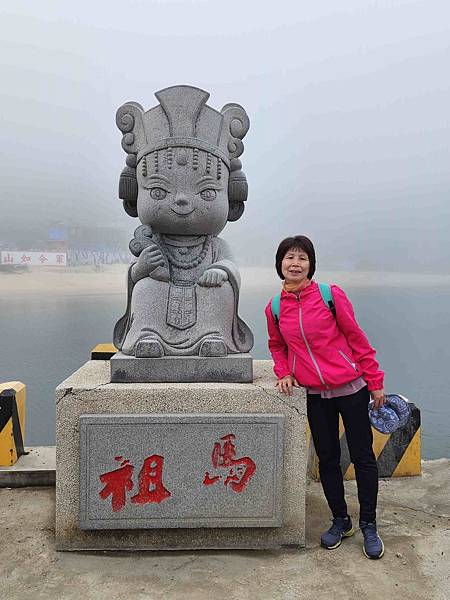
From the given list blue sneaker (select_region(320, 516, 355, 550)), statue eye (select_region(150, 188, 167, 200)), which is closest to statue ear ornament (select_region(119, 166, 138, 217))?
statue eye (select_region(150, 188, 167, 200))

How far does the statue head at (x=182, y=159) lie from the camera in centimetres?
308

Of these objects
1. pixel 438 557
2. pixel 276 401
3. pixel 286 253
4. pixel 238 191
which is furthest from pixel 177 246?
pixel 438 557

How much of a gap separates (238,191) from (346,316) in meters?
1.25

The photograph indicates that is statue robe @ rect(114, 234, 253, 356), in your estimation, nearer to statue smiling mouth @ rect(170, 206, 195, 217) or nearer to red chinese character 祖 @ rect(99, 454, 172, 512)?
statue smiling mouth @ rect(170, 206, 195, 217)

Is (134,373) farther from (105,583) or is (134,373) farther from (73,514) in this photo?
(105,583)

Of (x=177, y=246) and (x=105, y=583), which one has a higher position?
(x=177, y=246)

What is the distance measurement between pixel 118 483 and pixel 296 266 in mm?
1432

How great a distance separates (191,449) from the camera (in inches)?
107

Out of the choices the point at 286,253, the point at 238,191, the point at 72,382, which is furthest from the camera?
the point at 238,191

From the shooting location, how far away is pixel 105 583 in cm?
246

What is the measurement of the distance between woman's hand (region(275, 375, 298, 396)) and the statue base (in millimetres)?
240

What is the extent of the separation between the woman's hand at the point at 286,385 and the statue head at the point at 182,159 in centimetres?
105

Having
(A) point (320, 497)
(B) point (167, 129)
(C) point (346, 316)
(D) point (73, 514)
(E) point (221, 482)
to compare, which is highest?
(B) point (167, 129)

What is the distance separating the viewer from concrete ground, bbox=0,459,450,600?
94.1 inches
